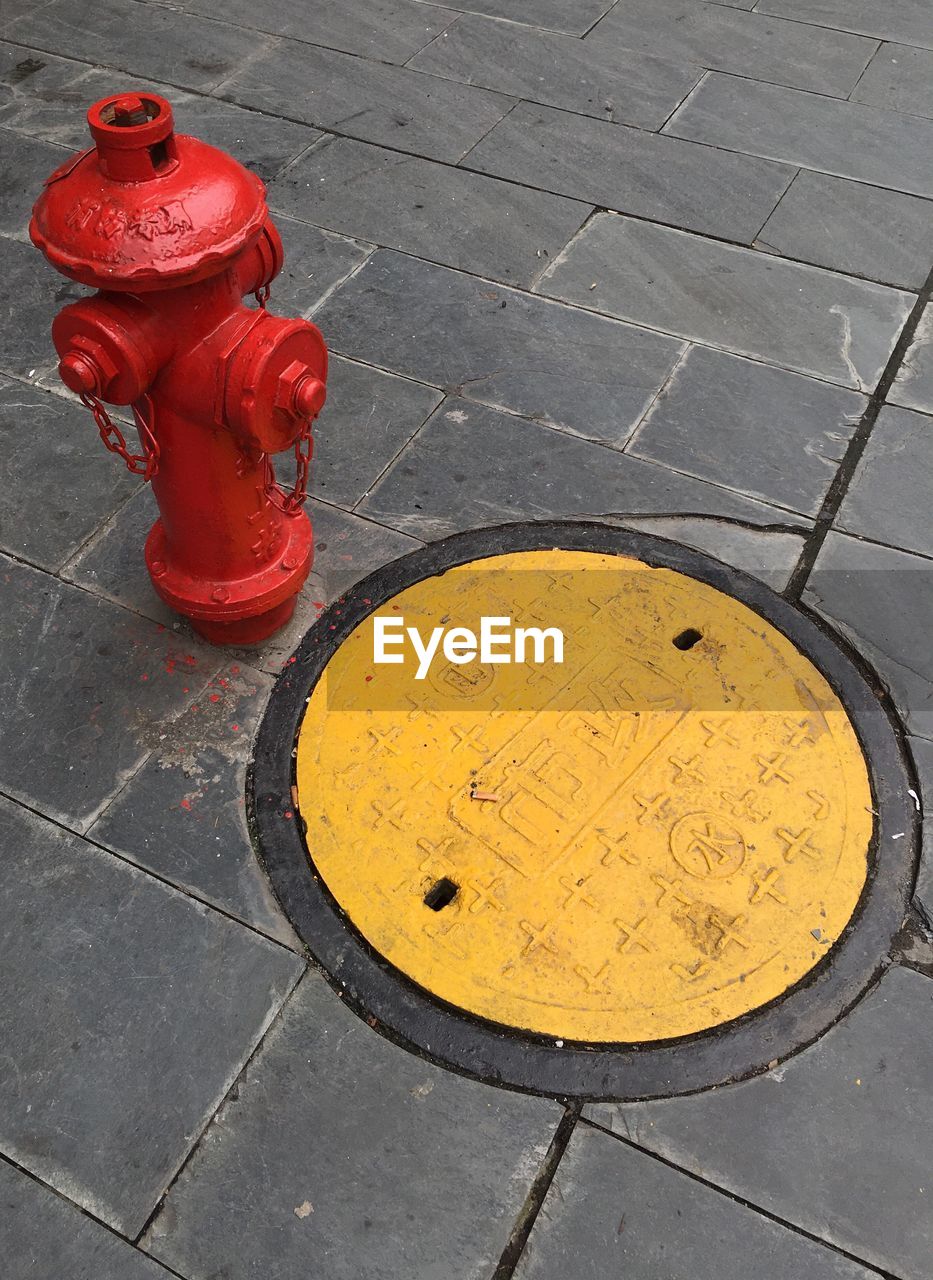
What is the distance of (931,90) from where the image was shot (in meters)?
4.78

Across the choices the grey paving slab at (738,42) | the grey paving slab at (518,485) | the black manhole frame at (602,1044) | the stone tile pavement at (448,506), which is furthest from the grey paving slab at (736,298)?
the grey paving slab at (738,42)

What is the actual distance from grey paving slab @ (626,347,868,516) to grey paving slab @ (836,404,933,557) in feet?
0.28

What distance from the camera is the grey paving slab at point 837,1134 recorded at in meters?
1.99

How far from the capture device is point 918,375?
3547mm

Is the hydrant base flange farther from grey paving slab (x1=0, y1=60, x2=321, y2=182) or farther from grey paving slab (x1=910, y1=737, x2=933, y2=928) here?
grey paving slab (x1=0, y1=60, x2=321, y2=182)

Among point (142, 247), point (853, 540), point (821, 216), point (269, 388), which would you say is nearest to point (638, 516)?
point (853, 540)

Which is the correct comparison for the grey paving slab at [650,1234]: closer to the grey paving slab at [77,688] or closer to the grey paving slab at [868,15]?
the grey paving slab at [77,688]

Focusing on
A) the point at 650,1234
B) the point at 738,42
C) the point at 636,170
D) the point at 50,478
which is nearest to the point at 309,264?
the point at 50,478

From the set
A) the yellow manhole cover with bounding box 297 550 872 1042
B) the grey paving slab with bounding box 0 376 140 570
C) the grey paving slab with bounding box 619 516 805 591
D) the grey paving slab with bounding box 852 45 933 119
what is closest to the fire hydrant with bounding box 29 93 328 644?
the yellow manhole cover with bounding box 297 550 872 1042

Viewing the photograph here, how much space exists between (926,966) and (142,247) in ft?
7.33

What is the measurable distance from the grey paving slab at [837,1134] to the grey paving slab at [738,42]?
4354 mm

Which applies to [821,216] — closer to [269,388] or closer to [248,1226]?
[269,388]

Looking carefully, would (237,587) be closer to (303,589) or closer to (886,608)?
(303,589)

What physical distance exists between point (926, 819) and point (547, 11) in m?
4.66
